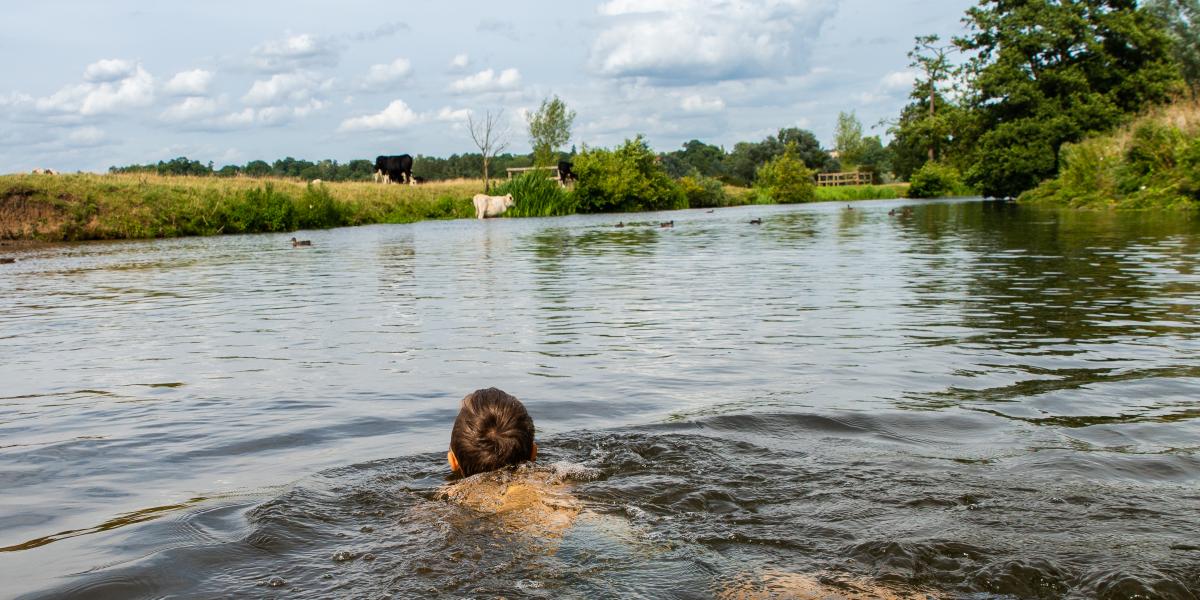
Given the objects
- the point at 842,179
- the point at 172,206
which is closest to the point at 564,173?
the point at 172,206

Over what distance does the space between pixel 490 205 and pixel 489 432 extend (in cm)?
5136

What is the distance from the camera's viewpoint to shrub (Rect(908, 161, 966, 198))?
245ft

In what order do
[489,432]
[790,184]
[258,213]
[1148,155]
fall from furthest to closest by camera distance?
[790,184] < [258,213] < [1148,155] < [489,432]

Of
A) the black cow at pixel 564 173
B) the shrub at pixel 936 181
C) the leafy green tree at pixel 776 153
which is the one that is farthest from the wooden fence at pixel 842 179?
the black cow at pixel 564 173

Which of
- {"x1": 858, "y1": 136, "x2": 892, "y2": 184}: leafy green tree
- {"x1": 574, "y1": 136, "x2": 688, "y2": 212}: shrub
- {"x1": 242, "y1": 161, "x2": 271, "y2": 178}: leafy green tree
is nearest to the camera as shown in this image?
{"x1": 574, "y1": 136, "x2": 688, "y2": 212}: shrub

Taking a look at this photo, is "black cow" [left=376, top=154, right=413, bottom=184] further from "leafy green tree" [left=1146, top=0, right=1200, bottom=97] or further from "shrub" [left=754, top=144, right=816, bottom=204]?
"leafy green tree" [left=1146, top=0, right=1200, bottom=97]

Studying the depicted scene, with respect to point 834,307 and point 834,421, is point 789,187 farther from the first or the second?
point 834,421

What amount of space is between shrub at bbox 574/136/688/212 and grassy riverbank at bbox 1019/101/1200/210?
31194 millimetres

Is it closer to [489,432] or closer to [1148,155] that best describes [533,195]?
[1148,155]

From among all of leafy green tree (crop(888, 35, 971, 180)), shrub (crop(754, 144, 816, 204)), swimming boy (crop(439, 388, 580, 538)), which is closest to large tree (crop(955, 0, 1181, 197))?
leafy green tree (crop(888, 35, 971, 180))

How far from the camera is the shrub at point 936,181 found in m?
74.6

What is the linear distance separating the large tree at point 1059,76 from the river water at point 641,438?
3671 centimetres

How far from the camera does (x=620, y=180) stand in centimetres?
6556

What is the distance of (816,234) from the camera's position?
95.1ft
